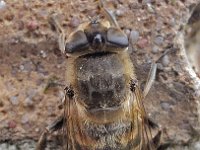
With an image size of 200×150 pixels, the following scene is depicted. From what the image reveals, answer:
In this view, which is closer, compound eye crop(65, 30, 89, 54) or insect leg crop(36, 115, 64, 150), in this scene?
insect leg crop(36, 115, 64, 150)

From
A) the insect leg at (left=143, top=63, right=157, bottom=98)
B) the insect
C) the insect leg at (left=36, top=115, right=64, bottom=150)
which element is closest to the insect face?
the insect

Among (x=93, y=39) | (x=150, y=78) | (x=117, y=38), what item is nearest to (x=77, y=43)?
(x=93, y=39)

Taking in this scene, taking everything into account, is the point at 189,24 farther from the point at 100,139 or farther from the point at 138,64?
the point at 100,139

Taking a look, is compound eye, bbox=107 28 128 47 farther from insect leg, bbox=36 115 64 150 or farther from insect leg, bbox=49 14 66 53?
insect leg, bbox=36 115 64 150

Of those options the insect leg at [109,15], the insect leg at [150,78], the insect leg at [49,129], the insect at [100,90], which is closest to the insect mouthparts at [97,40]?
the insect at [100,90]

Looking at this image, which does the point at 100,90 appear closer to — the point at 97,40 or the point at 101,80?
the point at 101,80

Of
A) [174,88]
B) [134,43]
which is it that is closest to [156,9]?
[134,43]

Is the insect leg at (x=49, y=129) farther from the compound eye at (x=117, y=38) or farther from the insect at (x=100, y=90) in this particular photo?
the compound eye at (x=117, y=38)
